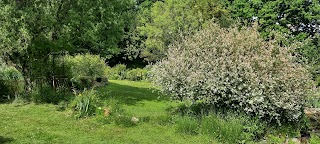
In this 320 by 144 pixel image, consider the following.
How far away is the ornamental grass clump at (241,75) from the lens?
8188mm

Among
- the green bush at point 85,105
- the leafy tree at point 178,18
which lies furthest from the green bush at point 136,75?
the green bush at point 85,105

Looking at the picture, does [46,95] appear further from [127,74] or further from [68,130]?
[127,74]

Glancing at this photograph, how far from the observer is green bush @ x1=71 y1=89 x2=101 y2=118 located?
378 inches

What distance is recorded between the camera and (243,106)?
8.69m

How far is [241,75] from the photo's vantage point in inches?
327

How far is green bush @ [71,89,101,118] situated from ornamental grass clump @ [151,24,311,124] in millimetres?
2452

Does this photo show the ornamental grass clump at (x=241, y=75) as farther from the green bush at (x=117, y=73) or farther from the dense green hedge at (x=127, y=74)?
the green bush at (x=117, y=73)

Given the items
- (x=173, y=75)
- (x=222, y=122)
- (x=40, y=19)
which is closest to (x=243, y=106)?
(x=222, y=122)

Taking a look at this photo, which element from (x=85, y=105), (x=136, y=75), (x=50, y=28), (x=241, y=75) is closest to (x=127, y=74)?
(x=136, y=75)

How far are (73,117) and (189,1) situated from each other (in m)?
15.4

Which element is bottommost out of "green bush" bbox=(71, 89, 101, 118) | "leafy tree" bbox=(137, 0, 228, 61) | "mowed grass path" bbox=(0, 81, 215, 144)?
"mowed grass path" bbox=(0, 81, 215, 144)

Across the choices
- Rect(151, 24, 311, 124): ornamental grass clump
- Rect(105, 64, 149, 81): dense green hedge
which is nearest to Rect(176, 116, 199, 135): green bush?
Rect(151, 24, 311, 124): ornamental grass clump

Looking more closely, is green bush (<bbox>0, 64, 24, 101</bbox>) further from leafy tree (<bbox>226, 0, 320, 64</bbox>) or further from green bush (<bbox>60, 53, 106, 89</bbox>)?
leafy tree (<bbox>226, 0, 320, 64</bbox>)

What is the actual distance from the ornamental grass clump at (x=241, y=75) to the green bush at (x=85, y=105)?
2.45 m
